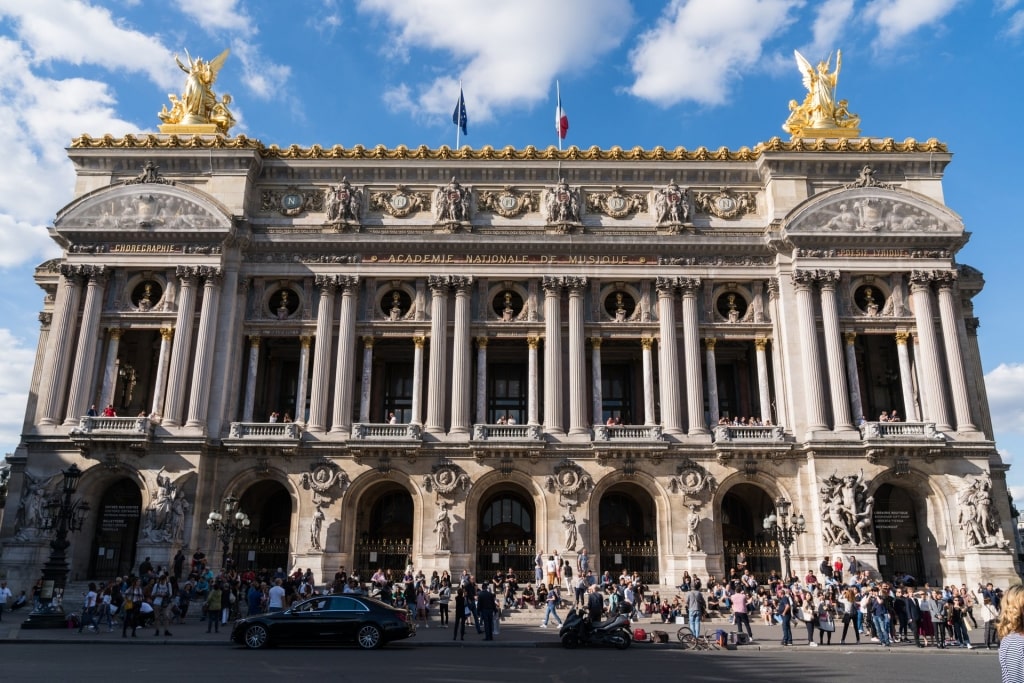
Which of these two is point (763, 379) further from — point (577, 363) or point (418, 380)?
point (418, 380)

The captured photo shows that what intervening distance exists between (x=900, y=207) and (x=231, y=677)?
36.9m

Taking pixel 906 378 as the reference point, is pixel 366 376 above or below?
above

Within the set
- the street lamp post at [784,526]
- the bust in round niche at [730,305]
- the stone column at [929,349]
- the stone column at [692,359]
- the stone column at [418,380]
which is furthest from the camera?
the bust in round niche at [730,305]

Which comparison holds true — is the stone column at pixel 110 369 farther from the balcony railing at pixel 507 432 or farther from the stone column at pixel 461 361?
the balcony railing at pixel 507 432

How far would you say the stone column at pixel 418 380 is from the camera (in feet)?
125

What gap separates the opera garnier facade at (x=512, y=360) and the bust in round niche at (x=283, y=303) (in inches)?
7.2

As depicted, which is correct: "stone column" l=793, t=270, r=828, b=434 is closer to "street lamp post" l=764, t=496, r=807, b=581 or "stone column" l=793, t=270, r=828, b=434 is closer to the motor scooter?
"street lamp post" l=764, t=496, r=807, b=581

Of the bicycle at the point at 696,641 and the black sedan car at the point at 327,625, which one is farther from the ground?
the black sedan car at the point at 327,625

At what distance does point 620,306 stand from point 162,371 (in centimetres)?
2236

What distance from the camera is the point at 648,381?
127ft

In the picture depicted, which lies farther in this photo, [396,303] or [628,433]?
[396,303]

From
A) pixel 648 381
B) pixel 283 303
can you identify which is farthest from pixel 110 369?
pixel 648 381

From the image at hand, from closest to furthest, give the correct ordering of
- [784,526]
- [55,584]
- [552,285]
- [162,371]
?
[55,584] < [784,526] < [162,371] < [552,285]

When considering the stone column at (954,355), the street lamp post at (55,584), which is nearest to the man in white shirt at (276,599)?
the street lamp post at (55,584)
